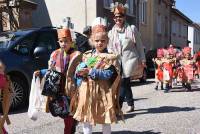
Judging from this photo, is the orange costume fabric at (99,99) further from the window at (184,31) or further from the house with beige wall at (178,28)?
the window at (184,31)

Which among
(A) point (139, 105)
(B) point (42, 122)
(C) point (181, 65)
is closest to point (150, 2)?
(C) point (181, 65)

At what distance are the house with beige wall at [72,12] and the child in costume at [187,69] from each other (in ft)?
27.6

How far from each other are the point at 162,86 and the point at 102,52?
8.52 m

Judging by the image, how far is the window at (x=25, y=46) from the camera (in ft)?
31.3

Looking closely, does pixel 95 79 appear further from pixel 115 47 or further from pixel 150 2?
pixel 150 2

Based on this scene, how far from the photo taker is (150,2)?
33312 millimetres

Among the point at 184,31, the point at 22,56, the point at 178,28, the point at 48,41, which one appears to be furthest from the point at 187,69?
the point at 184,31

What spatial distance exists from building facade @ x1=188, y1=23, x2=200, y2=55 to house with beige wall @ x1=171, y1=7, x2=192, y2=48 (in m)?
8.89

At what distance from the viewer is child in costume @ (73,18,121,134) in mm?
5383

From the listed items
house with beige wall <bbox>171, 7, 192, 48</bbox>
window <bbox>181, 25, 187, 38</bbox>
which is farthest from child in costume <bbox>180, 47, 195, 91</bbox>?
window <bbox>181, 25, 187, 38</bbox>

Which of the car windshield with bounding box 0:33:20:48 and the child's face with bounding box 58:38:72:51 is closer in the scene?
the child's face with bounding box 58:38:72:51

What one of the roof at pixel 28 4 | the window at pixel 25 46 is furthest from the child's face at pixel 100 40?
the roof at pixel 28 4

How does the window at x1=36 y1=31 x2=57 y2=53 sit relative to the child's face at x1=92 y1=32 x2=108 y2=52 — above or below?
above

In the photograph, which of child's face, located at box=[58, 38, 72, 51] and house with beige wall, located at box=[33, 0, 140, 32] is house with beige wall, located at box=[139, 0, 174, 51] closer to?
house with beige wall, located at box=[33, 0, 140, 32]
